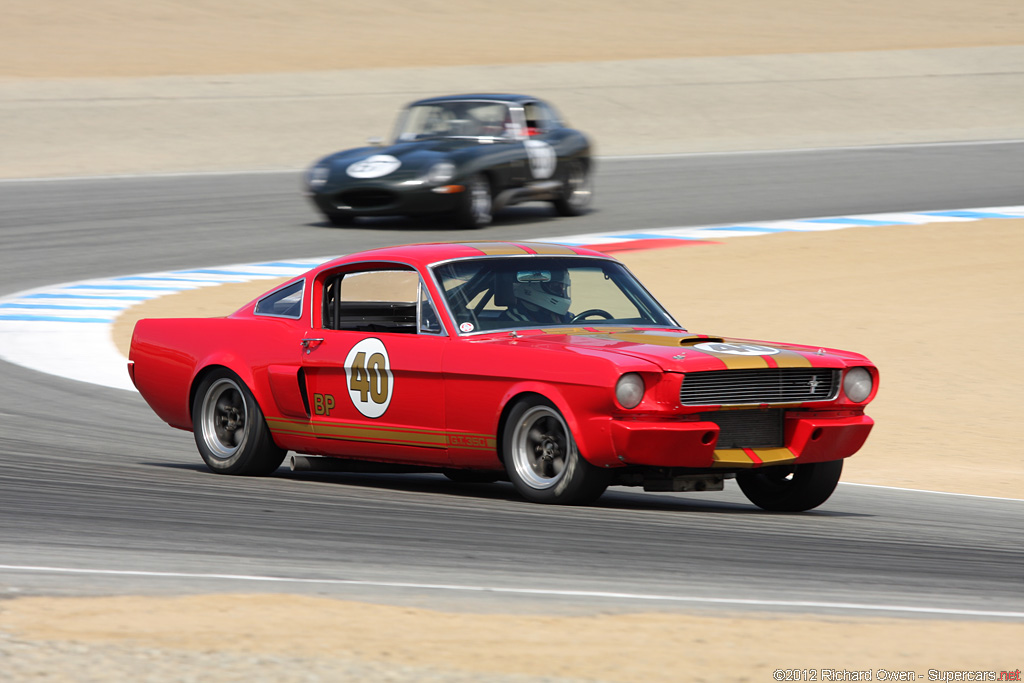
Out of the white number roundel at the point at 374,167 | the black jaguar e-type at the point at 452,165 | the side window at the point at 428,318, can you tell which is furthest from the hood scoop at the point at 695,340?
the white number roundel at the point at 374,167

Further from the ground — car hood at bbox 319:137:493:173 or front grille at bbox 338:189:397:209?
car hood at bbox 319:137:493:173

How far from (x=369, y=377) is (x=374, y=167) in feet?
37.5

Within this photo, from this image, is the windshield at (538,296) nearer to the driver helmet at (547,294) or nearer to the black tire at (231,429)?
the driver helmet at (547,294)

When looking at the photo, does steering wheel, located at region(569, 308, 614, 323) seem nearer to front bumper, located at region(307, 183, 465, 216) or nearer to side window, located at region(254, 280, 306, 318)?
side window, located at region(254, 280, 306, 318)

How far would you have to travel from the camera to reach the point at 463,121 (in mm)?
19562

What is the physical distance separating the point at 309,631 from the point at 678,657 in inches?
43.8

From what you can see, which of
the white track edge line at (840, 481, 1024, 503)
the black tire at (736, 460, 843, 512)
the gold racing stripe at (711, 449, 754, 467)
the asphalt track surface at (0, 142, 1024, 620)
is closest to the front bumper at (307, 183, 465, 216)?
the asphalt track surface at (0, 142, 1024, 620)

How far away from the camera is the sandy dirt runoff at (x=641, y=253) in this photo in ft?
15.4

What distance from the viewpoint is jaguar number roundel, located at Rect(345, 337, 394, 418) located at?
7.77 metres

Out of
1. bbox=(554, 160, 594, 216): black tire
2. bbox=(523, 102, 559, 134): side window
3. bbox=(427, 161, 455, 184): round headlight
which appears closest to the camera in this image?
bbox=(427, 161, 455, 184): round headlight

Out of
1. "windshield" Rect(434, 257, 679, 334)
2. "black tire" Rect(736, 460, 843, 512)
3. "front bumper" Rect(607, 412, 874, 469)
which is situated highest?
"windshield" Rect(434, 257, 679, 334)

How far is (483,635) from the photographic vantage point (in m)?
4.92

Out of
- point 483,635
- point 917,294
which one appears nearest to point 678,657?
point 483,635

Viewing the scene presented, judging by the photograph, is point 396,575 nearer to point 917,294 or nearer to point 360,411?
point 360,411
